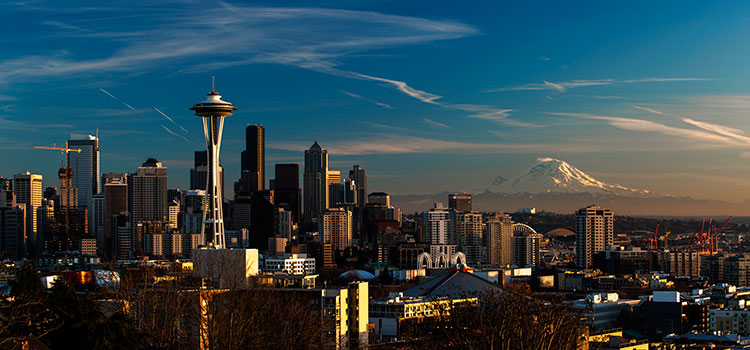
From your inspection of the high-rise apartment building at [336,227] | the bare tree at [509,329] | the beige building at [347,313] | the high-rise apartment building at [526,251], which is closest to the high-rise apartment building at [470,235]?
the high-rise apartment building at [526,251]

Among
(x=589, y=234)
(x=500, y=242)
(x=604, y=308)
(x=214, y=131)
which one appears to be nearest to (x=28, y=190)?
(x=500, y=242)

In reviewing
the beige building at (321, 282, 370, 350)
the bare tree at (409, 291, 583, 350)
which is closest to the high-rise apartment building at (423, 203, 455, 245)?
the beige building at (321, 282, 370, 350)

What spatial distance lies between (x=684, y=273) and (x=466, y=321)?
392 ft

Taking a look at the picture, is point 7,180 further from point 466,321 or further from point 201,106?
point 466,321

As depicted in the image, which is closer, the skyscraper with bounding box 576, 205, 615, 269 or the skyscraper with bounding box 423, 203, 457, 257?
the skyscraper with bounding box 576, 205, 615, 269

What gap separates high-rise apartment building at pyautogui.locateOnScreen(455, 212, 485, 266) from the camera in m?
175

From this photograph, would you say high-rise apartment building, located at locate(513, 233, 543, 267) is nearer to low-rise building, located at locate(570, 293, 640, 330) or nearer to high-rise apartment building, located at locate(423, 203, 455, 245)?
high-rise apartment building, located at locate(423, 203, 455, 245)

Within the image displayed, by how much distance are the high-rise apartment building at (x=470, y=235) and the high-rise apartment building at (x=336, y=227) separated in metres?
20.1

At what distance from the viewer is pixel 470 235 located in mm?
179125

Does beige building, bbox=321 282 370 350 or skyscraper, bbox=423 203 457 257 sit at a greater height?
skyscraper, bbox=423 203 457 257

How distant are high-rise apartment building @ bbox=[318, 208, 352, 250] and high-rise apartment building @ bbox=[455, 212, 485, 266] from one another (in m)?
20.1

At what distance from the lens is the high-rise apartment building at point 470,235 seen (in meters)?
175

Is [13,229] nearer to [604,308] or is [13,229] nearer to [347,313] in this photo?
[604,308]

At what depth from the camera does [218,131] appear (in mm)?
89562
